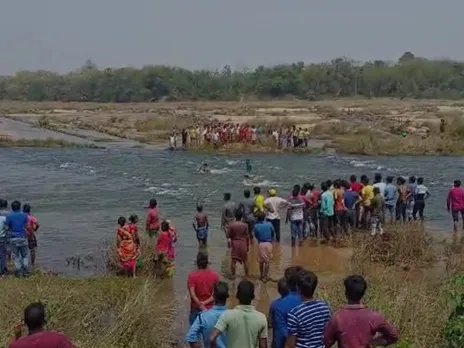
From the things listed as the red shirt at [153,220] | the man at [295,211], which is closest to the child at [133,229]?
the red shirt at [153,220]

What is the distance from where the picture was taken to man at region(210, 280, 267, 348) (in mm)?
7074

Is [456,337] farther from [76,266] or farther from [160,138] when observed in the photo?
[160,138]

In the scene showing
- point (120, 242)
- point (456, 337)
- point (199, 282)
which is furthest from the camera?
point (120, 242)

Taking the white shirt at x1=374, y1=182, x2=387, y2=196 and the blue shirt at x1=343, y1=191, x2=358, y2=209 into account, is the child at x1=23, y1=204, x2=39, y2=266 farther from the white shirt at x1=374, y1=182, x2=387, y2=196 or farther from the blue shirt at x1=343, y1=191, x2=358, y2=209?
the white shirt at x1=374, y1=182, x2=387, y2=196

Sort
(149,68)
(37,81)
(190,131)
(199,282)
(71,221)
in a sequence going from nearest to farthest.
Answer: (199,282) < (71,221) < (190,131) < (149,68) < (37,81)

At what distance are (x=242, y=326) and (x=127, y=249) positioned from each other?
755 centimetres

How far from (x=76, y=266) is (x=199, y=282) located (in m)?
7.55

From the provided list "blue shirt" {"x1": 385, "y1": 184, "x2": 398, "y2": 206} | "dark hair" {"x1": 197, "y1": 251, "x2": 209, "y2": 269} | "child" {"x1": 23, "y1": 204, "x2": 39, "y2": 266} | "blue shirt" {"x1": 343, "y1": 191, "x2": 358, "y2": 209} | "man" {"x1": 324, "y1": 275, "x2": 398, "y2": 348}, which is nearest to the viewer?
"man" {"x1": 324, "y1": 275, "x2": 398, "y2": 348}

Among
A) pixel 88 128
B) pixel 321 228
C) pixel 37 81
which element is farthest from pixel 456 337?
pixel 37 81

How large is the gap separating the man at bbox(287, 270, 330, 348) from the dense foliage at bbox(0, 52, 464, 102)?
11396cm

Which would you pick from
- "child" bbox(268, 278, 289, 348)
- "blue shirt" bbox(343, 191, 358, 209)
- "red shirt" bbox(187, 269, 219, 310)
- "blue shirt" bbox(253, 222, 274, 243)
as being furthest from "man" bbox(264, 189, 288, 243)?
"child" bbox(268, 278, 289, 348)

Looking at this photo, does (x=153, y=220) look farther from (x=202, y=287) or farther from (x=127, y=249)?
(x=202, y=287)

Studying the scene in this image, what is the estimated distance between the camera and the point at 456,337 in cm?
770

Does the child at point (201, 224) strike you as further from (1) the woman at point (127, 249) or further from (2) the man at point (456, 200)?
(2) the man at point (456, 200)
